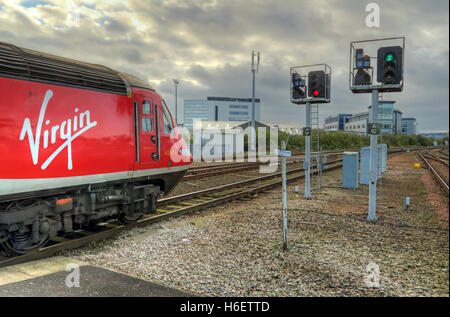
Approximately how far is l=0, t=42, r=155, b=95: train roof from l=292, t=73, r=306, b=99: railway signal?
6050mm

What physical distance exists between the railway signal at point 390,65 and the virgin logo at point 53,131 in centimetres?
728

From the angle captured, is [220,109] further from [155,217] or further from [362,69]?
[155,217]

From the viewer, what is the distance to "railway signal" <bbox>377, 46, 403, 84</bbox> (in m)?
8.77

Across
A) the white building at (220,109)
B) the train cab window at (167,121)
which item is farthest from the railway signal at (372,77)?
the white building at (220,109)

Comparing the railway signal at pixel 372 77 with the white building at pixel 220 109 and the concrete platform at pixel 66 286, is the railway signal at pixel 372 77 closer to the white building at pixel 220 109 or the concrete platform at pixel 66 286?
the concrete platform at pixel 66 286

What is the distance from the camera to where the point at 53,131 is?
239 inches

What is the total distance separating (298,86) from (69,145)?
8311 millimetres

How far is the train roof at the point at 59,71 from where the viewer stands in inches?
226

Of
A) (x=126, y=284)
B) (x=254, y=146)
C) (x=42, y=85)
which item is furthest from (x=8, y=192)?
(x=254, y=146)

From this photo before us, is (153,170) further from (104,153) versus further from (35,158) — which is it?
(35,158)

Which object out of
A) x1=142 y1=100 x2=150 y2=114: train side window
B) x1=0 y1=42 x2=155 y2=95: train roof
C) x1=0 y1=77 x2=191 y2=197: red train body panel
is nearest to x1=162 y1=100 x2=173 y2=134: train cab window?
x1=0 y1=77 x2=191 y2=197: red train body panel

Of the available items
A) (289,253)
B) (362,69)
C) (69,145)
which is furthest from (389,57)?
(69,145)
